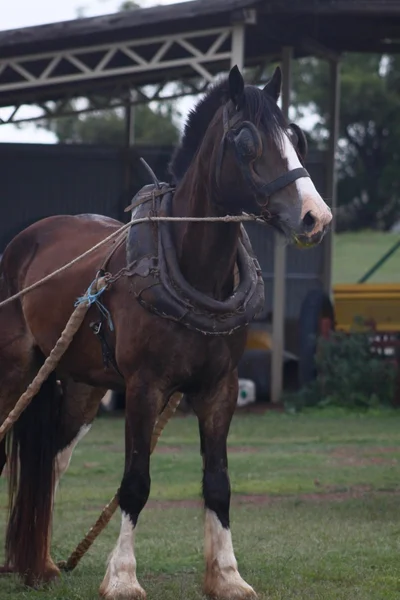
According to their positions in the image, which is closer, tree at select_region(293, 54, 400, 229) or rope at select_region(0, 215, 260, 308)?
rope at select_region(0, 215, 260, 308)

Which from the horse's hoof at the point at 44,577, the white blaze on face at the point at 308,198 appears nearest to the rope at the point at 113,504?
the horse's hoof at the point at 44,577

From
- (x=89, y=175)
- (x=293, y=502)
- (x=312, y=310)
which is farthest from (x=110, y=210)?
(x=293, y=502)

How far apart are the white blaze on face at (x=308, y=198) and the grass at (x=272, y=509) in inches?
67.7

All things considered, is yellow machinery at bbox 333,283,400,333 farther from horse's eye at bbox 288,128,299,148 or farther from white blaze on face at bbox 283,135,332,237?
white blaze on face at bbox 283,135,332,237

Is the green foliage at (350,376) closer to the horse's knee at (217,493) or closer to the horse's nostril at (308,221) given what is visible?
the horse's knee at (217,493)

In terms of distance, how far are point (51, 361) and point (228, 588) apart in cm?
137

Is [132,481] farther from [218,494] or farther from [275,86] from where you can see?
[275,86]

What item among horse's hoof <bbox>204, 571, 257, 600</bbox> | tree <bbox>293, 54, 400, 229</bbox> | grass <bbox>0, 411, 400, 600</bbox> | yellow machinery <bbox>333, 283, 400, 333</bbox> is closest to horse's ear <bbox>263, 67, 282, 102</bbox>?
horse's hoof <bbox>204, 571, 257, 600</bbox>

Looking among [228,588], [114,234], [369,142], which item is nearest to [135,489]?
[228,588]

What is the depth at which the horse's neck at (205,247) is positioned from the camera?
5188 millimetres

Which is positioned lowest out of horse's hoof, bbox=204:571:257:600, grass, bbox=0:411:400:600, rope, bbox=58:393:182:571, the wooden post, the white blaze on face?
grass, bbox=0:411:400:600

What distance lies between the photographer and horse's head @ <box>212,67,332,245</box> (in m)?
4.67

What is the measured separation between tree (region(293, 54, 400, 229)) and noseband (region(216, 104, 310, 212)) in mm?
30348

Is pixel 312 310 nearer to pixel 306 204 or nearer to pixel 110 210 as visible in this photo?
pixel 110 210
